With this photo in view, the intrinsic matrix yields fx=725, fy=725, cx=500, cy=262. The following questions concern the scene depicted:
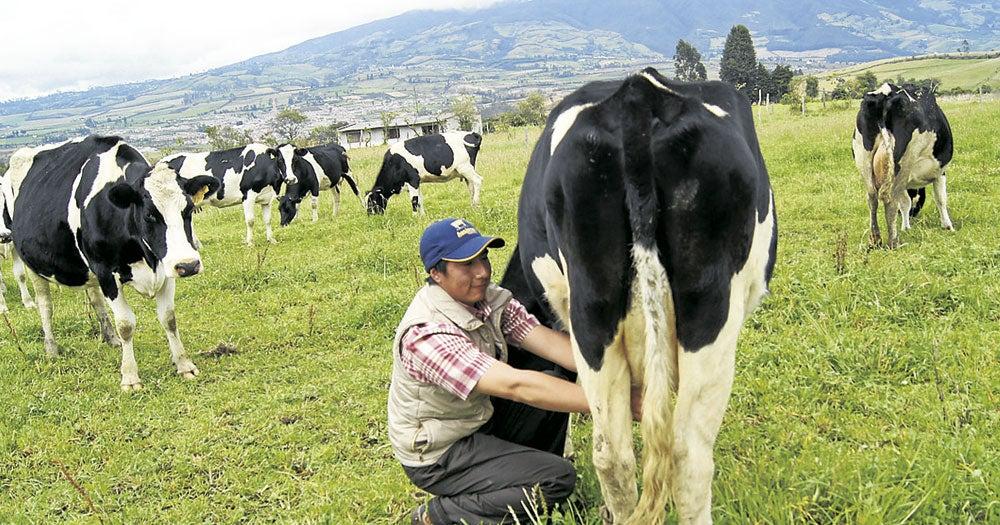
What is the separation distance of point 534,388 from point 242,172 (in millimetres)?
14604

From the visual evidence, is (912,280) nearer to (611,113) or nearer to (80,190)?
(611,113)

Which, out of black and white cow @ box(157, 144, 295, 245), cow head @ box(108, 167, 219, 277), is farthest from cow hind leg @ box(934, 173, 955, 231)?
black and white cow @ box(157, 144, 295, 245)

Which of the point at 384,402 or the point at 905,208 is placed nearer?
the point at 384,402

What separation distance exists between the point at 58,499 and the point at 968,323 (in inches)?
270

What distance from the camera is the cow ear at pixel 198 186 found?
6.75 metres

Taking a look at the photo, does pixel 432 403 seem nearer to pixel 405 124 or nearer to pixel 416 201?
pixel 416 201

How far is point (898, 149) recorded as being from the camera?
8344 millimetres

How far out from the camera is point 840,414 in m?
4.64

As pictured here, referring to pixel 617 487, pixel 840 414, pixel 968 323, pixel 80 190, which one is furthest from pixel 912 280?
pixel 80 190

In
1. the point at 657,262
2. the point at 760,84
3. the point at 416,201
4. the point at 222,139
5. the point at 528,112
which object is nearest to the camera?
the point at 657,262

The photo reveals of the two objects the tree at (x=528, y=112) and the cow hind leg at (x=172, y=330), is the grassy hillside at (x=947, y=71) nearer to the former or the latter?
the tree at (x=528, y=112)

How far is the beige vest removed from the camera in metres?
3.56

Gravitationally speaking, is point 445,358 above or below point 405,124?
above

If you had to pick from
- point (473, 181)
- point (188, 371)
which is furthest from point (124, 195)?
point (473, 181)
